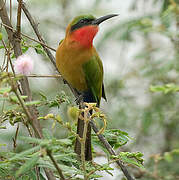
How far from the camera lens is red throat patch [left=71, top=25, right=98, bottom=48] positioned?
7.41 feet

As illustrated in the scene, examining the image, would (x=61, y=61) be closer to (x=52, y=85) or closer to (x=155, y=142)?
(x=52, y=85)

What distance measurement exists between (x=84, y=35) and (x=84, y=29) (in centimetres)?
8

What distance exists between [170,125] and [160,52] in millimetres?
645

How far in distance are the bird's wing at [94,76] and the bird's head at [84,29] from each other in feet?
0.37

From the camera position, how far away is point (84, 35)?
91.2 inches

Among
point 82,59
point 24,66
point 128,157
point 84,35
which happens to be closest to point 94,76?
point 82,59

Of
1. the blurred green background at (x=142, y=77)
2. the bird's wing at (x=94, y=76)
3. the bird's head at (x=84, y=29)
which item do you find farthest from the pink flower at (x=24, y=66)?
the blurred green background at (x=142, y=77)

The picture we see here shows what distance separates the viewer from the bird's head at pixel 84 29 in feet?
7.35

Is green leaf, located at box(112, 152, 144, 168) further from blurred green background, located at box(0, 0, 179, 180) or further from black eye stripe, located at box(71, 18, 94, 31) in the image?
blurred green background, located at box(0, 0, 179, 180)

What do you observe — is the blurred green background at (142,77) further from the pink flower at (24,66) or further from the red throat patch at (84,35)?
the pink flower at (24,66)

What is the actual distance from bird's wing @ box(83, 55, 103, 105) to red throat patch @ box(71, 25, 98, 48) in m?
0.12

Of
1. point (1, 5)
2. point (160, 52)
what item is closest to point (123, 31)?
point (160, 52)

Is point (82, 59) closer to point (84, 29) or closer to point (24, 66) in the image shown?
point (84, 29)

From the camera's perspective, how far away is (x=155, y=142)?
148 inches
